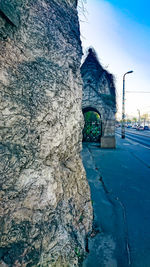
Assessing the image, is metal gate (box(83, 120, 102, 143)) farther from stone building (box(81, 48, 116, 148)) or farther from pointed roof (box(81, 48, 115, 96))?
pointed roof (box(81, 48, 115, 96))

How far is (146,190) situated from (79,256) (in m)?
2.81

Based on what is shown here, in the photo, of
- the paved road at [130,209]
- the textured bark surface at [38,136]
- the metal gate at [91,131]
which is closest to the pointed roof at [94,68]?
the metal gate at [91,131]

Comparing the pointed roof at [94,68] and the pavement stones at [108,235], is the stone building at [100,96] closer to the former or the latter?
the pointed roof at [94,68]

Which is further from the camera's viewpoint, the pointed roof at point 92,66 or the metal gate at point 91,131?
the metal gate at point 91,131

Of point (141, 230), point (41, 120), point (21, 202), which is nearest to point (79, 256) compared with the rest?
point (21, 202)

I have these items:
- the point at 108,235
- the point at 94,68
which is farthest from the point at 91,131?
the point at 108,235

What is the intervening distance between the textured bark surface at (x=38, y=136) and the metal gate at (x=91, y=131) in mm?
8914

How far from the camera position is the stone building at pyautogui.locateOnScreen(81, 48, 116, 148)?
30.3ft

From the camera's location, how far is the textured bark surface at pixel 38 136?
109 cm

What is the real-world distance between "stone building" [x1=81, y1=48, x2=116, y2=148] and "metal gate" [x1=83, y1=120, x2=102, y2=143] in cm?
120

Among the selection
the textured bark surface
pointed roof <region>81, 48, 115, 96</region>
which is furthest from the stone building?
the textured bark surface

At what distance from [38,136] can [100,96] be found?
859 centimetres

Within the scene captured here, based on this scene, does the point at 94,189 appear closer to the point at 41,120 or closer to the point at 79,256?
the point at 79,256

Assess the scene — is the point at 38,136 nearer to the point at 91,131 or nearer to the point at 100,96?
the point at 100,96
